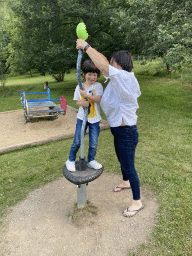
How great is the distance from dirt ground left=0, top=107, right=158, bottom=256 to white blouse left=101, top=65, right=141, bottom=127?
1279mm

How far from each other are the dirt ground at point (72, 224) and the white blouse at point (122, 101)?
1.28 m

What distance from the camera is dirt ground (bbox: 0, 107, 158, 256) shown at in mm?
2250

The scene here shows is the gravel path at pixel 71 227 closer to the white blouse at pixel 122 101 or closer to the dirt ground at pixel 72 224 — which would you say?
Result: the dirt ground at pixel 72 224

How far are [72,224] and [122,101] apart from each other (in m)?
1.66

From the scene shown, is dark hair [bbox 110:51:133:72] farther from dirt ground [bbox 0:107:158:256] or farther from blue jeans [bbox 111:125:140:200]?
dirt ground [bbox 0:107:158:256]

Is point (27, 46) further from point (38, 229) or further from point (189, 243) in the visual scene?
point (189, 243)

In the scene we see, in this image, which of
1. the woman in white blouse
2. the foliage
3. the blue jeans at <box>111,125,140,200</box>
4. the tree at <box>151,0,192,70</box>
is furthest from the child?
the foliage

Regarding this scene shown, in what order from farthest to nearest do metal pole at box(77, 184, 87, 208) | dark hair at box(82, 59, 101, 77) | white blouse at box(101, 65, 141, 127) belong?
metal pole at box(77, 184, 87, 208) → dark hair at box(82, 59, 101, 77) → white blouse at box(101, 65, 141, 127)

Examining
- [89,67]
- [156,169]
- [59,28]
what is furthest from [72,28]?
[89,67]

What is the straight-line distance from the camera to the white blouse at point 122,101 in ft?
6.52

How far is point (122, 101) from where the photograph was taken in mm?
2129

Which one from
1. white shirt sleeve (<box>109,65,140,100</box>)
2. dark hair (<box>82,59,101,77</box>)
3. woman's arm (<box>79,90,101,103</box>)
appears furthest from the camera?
dark hair (<box>82,59,101,77</box>)

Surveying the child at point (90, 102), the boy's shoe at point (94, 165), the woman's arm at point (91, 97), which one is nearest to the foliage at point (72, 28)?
the child at point (90, 102)

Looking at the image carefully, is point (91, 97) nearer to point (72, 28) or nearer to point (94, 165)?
point (94, 165)
